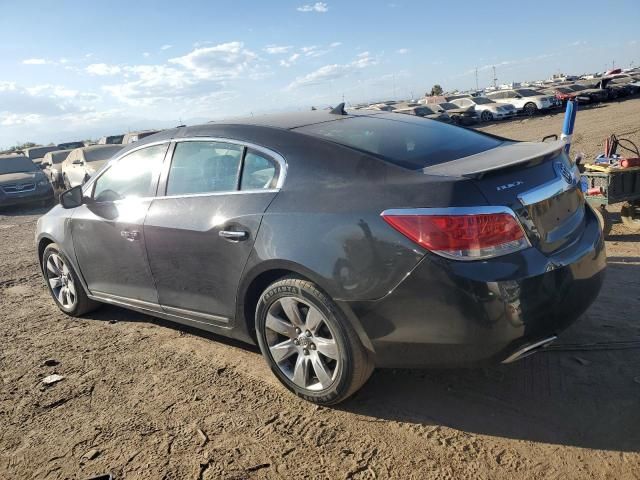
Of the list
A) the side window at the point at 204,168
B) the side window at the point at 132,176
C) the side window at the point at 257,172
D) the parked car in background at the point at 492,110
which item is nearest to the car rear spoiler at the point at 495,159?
the side window at the point at 257,172

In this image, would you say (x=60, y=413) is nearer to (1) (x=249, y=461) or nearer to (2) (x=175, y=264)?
(2) (x=175, y=264)

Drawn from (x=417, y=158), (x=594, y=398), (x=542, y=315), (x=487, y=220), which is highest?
(x=417, y=158)

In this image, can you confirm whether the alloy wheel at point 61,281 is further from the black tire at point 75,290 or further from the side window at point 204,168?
the side window at point 204,168

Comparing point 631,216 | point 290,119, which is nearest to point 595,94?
point 631,216

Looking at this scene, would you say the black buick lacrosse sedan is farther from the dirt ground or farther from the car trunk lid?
the dirt ground

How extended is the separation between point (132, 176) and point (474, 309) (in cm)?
290

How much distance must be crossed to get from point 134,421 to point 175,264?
1040mm

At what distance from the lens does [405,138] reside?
328cm

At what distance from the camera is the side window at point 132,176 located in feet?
12.9

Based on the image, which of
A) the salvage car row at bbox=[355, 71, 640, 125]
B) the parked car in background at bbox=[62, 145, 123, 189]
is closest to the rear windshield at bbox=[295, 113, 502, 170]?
the parked car in background at bbox=[62, 145, 123, 189]

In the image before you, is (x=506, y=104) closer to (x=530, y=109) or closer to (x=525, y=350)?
(x=530, y=109)

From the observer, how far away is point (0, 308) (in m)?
5.64

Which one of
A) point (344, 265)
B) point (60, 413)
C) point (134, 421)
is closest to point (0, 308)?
point (60, 413)

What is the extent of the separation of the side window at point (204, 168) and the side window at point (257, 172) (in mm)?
73
